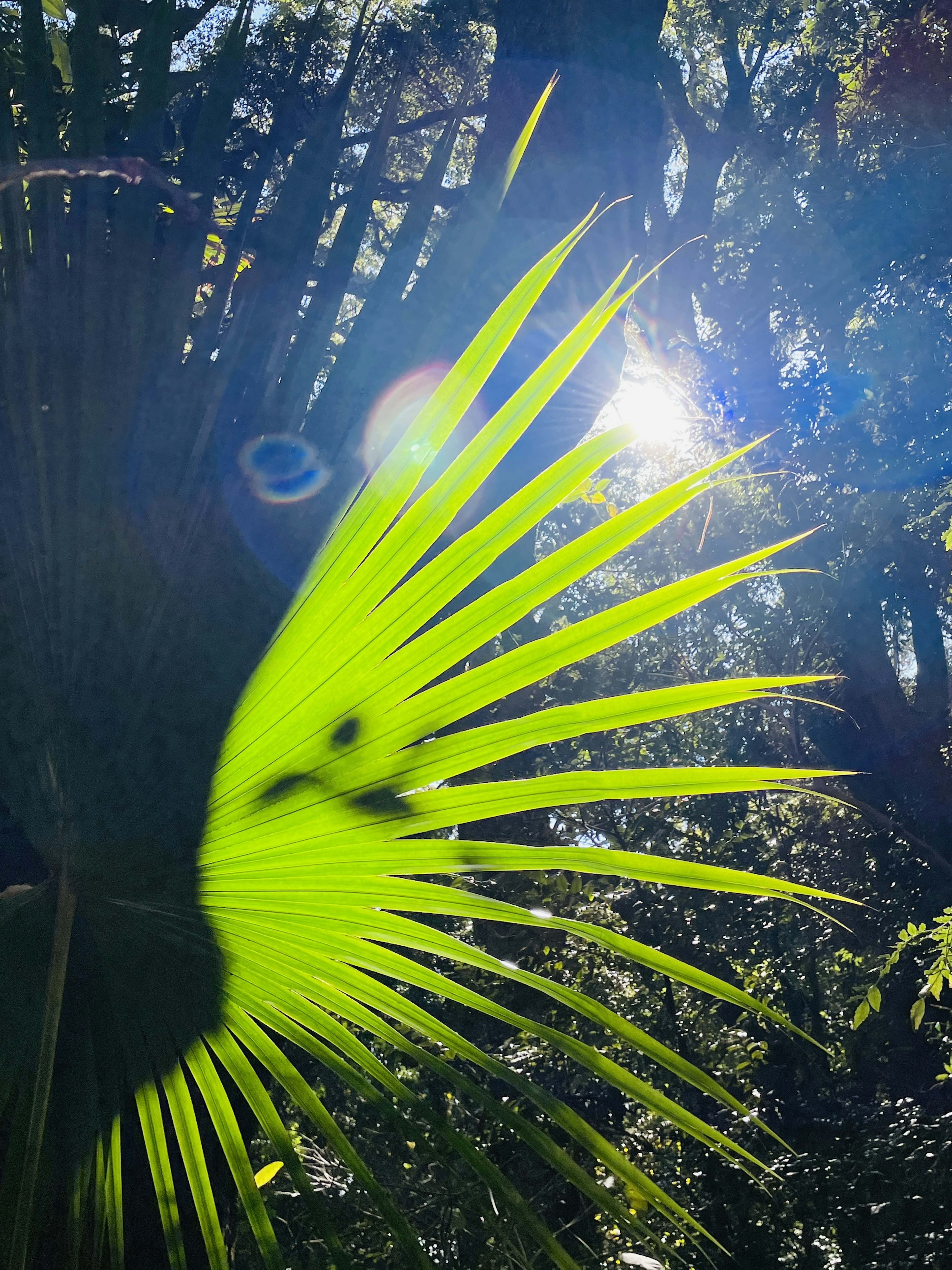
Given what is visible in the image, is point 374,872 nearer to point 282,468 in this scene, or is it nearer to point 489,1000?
point 489,1000

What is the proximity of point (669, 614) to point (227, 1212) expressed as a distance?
141cm

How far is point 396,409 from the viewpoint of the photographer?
1191 mm

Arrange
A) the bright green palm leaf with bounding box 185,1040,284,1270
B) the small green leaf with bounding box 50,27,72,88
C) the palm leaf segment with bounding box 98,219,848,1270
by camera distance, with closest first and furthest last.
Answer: the palm leaf segment with bounding box 98,219,848,1270 → the bright green palm leaf with bounding box 185,1040,284,1270 → the small green leaf with bounding box 50,27,72,88

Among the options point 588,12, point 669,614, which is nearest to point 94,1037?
point 669,614

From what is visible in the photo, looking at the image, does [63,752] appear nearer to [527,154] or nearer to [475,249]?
[475,249]

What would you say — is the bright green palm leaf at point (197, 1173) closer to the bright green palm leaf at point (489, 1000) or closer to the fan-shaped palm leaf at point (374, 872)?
the fan-shaped palm leaf at point (374, 872)

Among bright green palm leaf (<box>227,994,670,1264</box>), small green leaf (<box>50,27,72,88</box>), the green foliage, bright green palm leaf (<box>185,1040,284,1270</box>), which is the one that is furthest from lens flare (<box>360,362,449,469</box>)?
the green foliage

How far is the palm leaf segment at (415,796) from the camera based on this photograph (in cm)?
86

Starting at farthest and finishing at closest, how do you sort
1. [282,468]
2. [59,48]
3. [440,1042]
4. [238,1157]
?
[59,48] < [282,468] < [238,1157] < [440,1042]

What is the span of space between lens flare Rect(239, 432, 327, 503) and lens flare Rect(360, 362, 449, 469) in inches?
3.4

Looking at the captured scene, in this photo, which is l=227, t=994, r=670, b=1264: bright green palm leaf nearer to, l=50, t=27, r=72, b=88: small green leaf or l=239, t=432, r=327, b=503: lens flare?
l=239, t=432, r=327, b=503: lens flare

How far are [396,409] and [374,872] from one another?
25.7 inches

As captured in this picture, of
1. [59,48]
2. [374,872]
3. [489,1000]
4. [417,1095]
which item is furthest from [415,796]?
[59,48]

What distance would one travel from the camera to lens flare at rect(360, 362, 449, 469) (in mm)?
1129
